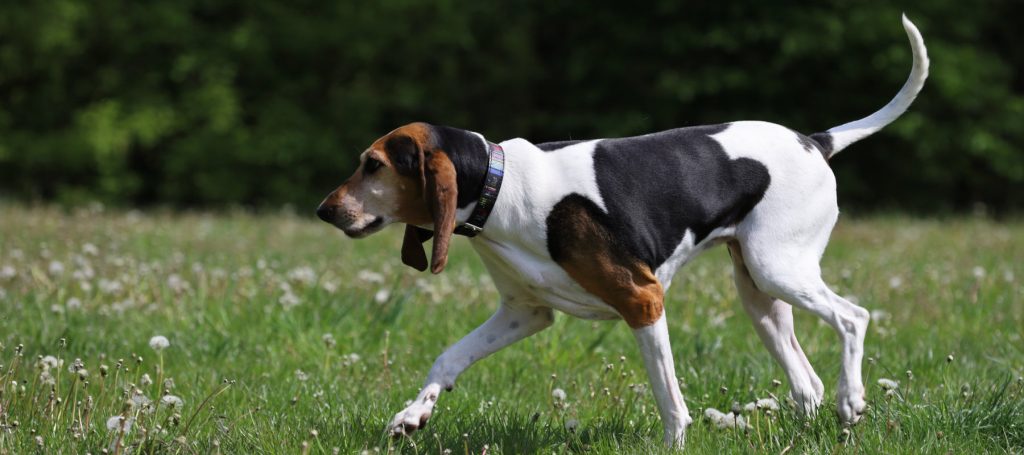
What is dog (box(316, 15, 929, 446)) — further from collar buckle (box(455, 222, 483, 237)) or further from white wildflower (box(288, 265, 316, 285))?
white wildflower (box(288, 265, 316, 285))

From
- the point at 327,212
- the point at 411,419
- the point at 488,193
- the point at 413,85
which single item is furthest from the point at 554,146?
the point at 413,85

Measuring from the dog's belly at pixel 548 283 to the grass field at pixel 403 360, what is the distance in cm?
39

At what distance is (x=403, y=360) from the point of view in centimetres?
520

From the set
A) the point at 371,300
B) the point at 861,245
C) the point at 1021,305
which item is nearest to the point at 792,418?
the point at 371,300

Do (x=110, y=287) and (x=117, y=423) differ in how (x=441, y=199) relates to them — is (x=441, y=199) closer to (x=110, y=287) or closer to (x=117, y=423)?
(x=117, y=423)

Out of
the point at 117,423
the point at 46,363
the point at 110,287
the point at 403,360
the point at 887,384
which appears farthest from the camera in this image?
the point at 110,287

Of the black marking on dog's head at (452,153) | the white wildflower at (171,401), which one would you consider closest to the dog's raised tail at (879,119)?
the black marking on dog's head at (452,153)

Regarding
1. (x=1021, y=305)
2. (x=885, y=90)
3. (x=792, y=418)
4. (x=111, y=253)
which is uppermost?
(x=792, y=418)

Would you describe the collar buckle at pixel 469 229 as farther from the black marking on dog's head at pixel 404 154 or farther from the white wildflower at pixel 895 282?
the white wildflower at pixel 895 282

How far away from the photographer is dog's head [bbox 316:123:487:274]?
356cm

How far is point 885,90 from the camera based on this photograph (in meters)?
15.4

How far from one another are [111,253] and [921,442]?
6.06m

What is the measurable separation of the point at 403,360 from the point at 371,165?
1.76 metres

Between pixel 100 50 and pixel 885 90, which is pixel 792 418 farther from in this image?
pixel 100 50
